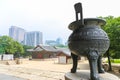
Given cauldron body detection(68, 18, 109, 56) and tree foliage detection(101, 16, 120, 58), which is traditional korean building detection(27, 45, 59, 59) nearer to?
tree foliage detection(101, 16, 120, 58)

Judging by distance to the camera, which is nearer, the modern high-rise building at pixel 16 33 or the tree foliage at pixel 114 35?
the tree foliage at pixel 114 35

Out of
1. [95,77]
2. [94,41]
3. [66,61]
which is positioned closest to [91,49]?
[94,41]

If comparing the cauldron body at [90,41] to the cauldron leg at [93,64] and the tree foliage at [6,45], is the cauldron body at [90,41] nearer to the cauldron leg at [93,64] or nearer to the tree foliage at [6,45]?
the cauldron leg at [93,64]

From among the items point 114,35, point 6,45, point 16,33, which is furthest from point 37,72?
point 16,33

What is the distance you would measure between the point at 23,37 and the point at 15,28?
27.3ft

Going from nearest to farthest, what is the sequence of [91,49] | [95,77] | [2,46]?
[95,77]
[91,49]
[2,46]

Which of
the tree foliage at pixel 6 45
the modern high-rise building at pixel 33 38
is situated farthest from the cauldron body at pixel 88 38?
the modern high-rise building at pixel 33 38

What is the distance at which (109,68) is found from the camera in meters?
11.4

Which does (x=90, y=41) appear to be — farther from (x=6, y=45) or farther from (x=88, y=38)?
(x=6, y=45)

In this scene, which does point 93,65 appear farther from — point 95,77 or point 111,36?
point 111,36

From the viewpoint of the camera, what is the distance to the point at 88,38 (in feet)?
10.3

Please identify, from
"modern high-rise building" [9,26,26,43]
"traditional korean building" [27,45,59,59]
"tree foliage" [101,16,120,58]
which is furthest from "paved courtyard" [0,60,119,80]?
"modern high-rise building" [9,26,26,43]

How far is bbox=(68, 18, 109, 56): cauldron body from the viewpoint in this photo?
123 inches

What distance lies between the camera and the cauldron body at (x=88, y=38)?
3.12m
